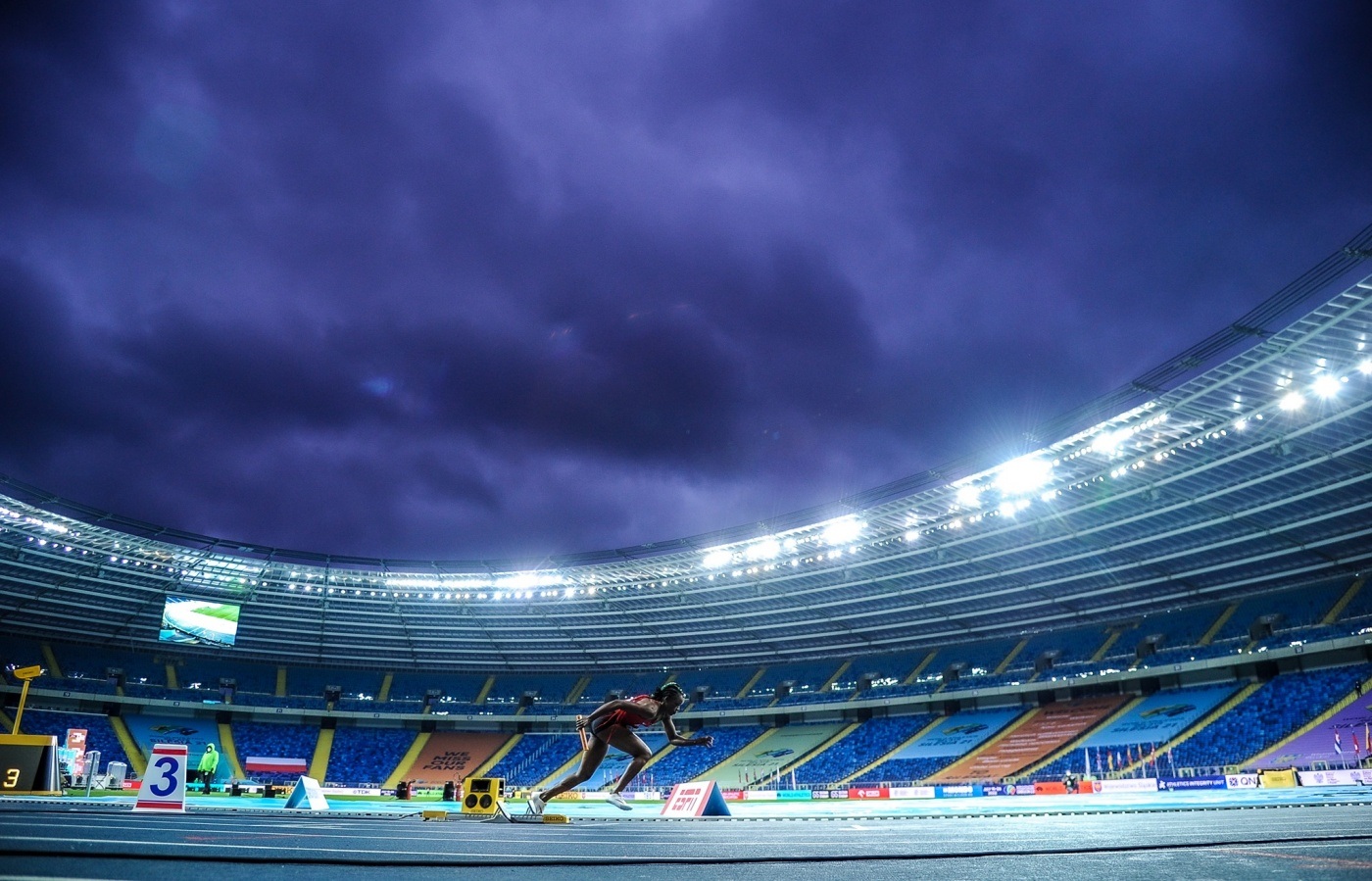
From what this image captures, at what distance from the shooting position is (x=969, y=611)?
54281mm

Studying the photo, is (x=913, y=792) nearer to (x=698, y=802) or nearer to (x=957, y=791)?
(x=957, y=791)

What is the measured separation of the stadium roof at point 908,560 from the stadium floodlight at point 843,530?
140mm

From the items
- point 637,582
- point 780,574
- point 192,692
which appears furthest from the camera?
point 192,692

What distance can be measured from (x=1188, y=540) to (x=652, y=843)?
1748 inches

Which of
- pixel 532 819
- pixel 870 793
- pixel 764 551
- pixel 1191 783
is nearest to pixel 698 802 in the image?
pixel 532 819

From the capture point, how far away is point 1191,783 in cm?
3709

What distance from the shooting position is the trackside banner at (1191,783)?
118 ft

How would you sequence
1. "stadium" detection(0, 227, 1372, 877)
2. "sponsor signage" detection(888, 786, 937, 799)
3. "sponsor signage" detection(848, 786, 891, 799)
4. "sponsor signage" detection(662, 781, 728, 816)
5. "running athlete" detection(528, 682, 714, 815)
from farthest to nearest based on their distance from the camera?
"sponsor signage" detection(888, 786, 937, 799) → "sponsor signage" detection(848, 786, 891, 799) → "stadium" detection(0, 227, 1372, 877) → "sponsor signage" detection(662, 781, 728, 816) → "running athlete" detection(528, 682, 714, 815)

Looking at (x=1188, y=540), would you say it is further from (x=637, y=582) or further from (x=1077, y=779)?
(x=637, y=582)

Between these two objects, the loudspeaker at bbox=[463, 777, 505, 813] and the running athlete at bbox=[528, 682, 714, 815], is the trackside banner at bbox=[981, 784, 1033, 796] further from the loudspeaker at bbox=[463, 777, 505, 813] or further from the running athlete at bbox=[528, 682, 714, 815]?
the running athlete at bbox=[528, 682, 714, 815]

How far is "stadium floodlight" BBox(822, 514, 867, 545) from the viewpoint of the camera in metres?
45.3

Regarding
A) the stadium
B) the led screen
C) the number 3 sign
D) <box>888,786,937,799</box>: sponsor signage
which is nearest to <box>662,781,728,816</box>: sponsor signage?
the stadium

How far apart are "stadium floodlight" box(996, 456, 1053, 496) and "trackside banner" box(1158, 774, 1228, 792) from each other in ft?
47.1

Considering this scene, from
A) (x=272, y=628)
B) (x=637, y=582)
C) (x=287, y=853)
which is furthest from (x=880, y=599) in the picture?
(x=287, y=853)
